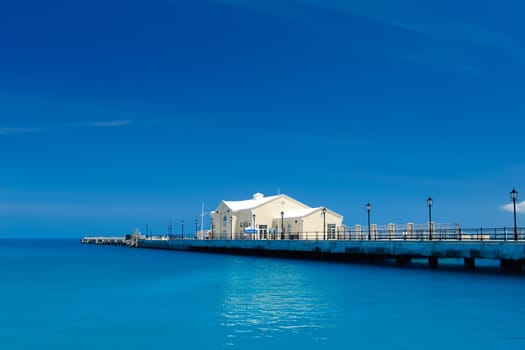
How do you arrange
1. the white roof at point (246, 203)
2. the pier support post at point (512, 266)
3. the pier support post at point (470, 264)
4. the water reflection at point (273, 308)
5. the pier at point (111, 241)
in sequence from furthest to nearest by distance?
the pier at point (111, 241)
the white roof at point (246, 203)
the pier support post at point (470, 264)
the pier support post at point (512, 266)
the water reflection at point (273, 308)

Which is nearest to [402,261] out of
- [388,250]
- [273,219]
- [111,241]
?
[388,250]

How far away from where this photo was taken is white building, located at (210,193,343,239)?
6550cm

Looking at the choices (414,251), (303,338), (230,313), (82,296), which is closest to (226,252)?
(414,251)

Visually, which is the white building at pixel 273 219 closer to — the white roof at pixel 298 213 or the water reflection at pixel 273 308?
the white roof at pixel 298 213

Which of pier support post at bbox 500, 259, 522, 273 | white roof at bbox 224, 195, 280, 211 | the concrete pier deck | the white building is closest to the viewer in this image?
the concrete pier deck

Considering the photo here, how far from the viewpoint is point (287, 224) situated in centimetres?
6838

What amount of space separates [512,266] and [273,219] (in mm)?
38615

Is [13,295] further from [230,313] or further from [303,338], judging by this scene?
[303,338]

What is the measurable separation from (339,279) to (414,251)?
30.3ft

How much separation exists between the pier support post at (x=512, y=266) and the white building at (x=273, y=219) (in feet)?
89.3

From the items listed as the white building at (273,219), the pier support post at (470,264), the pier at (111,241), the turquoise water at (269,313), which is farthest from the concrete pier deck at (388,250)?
the pier at (111,241)

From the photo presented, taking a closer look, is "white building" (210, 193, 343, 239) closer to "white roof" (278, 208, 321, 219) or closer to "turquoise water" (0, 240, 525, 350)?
"white roof" (278, 208, 321, 219)

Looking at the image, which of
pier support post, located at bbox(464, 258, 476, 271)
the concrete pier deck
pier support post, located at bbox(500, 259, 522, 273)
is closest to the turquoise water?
the concrete pier deck

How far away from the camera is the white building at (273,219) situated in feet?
215
